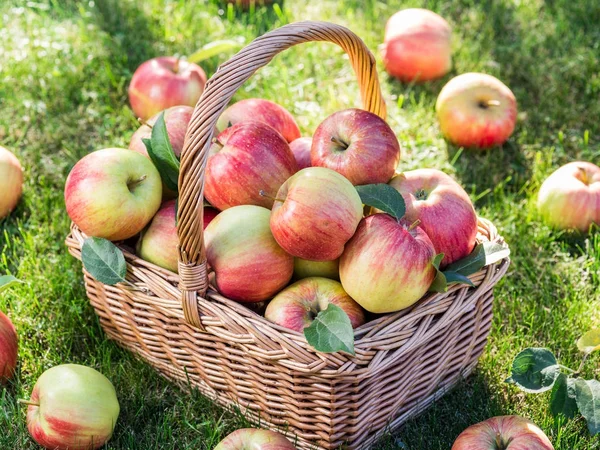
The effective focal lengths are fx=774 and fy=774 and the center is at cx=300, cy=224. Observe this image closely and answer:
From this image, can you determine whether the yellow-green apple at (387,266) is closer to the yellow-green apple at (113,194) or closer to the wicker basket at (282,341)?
the wicker basket at (282,341)

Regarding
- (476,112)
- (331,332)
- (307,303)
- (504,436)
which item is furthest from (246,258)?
(476,112)

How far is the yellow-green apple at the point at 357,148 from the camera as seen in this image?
2.01m

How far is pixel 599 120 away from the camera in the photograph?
10.9 ft

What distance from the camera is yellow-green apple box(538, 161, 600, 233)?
272 centimetres

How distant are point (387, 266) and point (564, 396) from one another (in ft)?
1.91

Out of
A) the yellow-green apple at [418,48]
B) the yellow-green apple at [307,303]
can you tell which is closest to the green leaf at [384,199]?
the yellow-green apple at [307,303]

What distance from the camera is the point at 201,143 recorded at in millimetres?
1731

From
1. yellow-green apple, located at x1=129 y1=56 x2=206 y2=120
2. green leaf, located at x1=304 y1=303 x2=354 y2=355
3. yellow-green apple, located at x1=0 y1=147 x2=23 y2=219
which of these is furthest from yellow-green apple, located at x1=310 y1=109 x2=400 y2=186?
yellow-green apple, located at x1=0 y1=147 x2=23 y2=219

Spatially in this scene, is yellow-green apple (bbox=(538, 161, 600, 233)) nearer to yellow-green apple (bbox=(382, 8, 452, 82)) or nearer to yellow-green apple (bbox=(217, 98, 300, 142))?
yellow-green apple (bbox=(382, 8, 452, 82))

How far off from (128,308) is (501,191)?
1.49 meters

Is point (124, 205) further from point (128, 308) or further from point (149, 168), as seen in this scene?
point (128, 308)

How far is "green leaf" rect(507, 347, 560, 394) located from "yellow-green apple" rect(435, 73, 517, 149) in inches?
53.9

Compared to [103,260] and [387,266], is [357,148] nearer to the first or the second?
[387,266]

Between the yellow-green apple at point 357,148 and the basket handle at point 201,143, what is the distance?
247 millimetres
